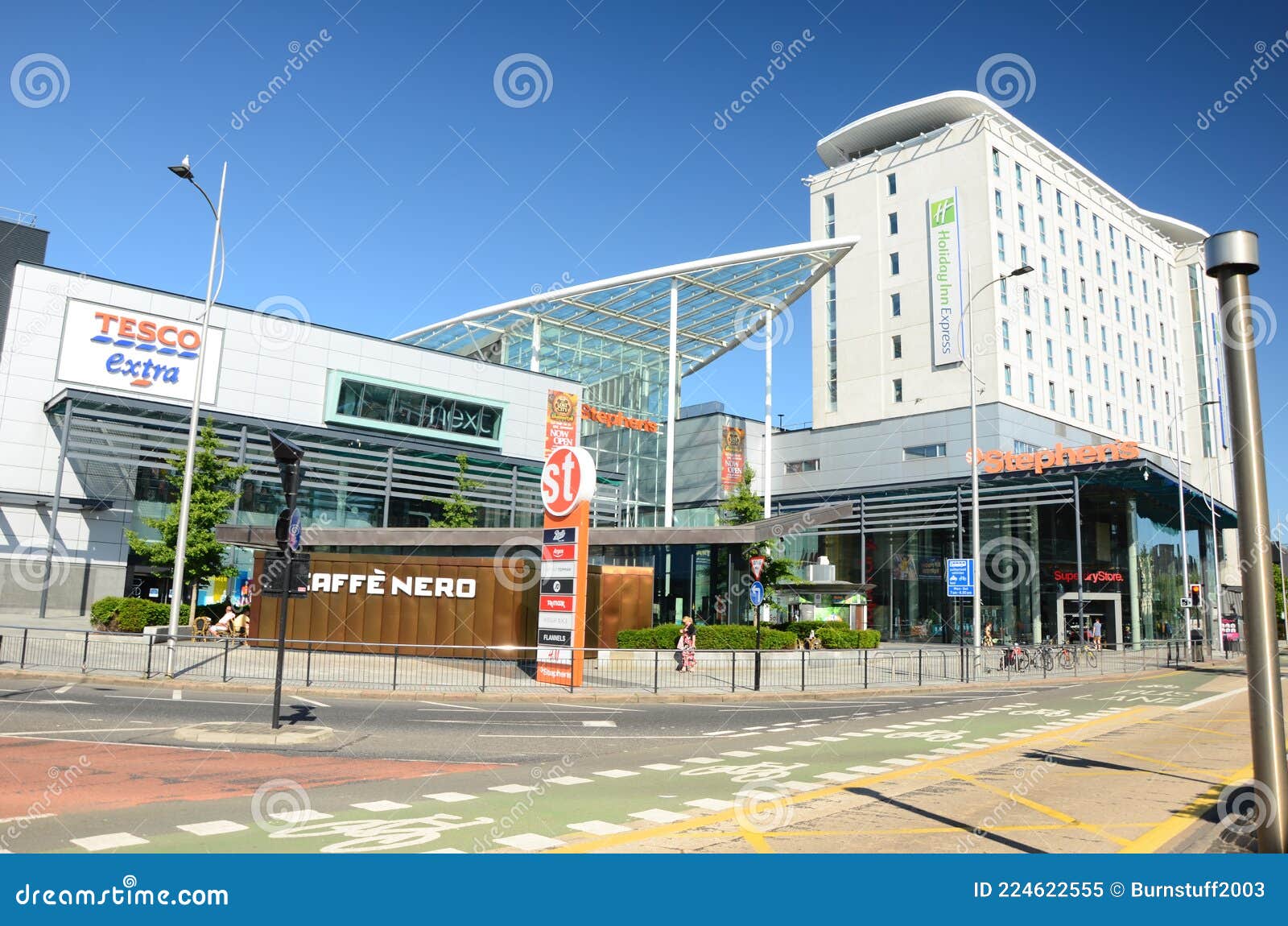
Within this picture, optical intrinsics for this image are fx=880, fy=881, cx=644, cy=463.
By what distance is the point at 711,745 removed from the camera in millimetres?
13852

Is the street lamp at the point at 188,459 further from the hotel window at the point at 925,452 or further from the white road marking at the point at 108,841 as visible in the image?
the hotel window at the point at 925,452

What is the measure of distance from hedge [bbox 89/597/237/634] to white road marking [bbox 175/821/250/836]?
76.2ft

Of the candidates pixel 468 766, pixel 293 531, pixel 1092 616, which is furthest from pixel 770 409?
pixel 468 766

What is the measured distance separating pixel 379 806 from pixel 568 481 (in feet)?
51.7

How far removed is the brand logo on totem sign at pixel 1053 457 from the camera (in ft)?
144

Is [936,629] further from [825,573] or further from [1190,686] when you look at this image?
[1190,686]

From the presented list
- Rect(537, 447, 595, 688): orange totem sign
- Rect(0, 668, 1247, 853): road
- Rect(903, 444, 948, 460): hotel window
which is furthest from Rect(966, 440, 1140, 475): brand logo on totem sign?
Rect(0, 668, 1247, 853): road

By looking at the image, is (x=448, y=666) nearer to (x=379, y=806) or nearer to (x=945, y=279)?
(x=379, y=806)

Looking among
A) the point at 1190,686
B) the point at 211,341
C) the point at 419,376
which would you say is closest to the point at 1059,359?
the point at 1190,686

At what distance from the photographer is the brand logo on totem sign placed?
44000 millimetres

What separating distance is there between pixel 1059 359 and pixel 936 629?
22101 millimetres

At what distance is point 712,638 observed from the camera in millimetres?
30328

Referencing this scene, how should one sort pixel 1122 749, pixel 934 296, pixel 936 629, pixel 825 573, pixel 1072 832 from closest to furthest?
pixel 1072 832, pixel 1122 749, pixel 825 573, pixel 936 629, pixel 934 296

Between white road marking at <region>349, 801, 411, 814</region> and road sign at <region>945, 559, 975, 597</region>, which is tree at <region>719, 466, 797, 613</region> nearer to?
road sign at <region>945, 559, 975, 597</region>
